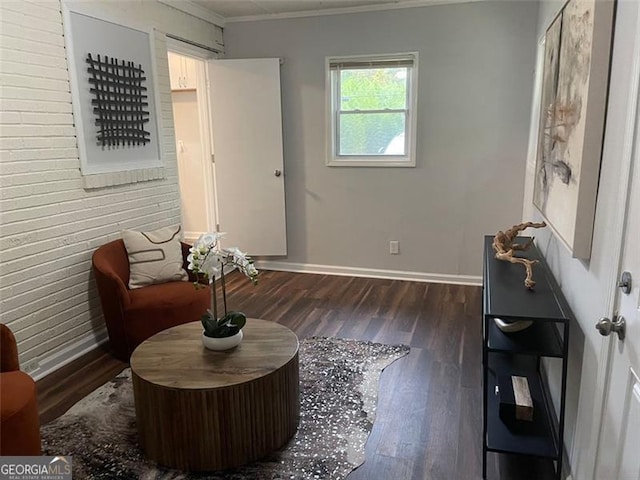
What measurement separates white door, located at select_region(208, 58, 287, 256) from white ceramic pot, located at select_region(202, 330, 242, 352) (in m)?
2.72

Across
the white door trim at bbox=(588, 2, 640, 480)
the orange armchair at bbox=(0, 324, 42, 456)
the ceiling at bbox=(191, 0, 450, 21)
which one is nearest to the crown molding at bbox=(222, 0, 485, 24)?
the ceiling at bbox=(191, 0, 450, 21)

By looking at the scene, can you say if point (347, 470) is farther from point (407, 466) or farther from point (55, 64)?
point (55, 64)

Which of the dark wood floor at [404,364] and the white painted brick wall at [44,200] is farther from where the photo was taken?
the white painted brick wall at [44,200]

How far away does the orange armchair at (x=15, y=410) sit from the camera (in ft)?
5.77

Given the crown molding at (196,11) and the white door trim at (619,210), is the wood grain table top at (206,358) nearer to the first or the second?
the white door trim at (619,210)

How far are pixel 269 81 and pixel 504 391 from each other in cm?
352

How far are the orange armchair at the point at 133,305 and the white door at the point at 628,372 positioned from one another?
234cm

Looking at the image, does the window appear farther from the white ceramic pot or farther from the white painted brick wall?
the white ceramic pot

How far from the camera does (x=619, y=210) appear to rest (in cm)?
138

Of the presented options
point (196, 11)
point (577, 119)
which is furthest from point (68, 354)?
point (577, 119)

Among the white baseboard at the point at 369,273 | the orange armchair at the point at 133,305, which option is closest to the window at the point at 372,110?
the white baseboard at the point at 369,273

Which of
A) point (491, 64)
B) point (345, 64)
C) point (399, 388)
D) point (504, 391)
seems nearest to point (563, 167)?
point (504, 391)

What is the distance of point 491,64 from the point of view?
402cm

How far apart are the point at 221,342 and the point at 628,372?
156cm
